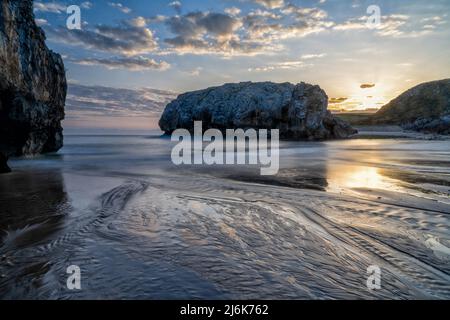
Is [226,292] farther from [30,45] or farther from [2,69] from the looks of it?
[30,45]

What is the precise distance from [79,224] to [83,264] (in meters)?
2.19

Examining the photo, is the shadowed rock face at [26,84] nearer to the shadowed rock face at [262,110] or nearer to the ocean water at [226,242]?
the ocean water at [226,242]

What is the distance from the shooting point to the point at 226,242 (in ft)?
17.6

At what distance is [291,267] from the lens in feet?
14.2

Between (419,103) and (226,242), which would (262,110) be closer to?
(226,242)

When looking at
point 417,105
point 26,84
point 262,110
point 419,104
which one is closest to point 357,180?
point 26,84

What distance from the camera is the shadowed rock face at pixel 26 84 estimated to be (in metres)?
16.1

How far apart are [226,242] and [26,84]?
2050 cm

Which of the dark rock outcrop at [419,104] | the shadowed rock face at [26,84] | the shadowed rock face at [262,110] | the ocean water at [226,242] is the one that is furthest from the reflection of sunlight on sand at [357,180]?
the dark rock outcrop at [419,104]

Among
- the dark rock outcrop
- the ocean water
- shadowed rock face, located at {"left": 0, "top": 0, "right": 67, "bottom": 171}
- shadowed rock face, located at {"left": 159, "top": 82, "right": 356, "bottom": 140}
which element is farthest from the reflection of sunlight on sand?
the dark rock outcrop

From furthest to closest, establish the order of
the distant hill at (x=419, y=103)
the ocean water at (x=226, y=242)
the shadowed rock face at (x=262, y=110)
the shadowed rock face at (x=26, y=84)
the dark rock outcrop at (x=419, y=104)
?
the distant hill at (x=419, y=103) → the dark rock outcrop at (x=419, y=104) → the shadowed rock face at (x=262, y=110) → the shadowed rock face at (x=26, y=84) → the ocean water at (x=226, y=242)

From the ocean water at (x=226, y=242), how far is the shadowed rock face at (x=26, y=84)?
1054cm

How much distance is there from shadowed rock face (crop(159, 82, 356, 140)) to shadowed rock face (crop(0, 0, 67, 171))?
4964 cm
